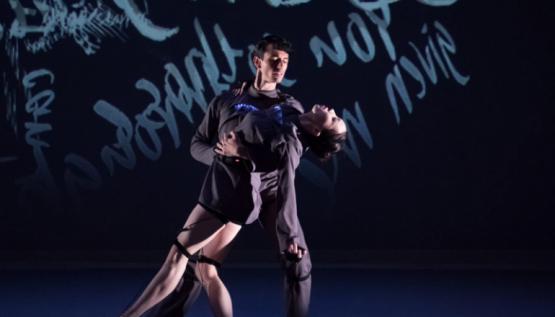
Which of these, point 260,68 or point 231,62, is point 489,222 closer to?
point 231,62

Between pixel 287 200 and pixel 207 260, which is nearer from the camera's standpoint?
pixel 287 200

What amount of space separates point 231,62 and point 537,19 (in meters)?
2.55

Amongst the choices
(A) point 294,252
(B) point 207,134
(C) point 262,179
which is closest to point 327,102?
(B) point 207,134

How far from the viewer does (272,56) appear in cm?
346

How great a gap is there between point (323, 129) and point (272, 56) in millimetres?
410

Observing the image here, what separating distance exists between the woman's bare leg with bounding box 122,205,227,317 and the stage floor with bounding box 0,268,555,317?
1.20 m

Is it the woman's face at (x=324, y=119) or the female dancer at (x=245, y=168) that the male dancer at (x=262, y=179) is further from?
the woman's face at (x=324, y=119)

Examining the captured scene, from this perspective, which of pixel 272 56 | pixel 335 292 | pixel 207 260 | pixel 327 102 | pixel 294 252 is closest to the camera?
pixel 294 252

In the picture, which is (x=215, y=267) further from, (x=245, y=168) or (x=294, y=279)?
(x=245, y=168)

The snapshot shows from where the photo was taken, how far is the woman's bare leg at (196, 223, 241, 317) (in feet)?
11.6

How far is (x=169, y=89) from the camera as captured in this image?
6.39m

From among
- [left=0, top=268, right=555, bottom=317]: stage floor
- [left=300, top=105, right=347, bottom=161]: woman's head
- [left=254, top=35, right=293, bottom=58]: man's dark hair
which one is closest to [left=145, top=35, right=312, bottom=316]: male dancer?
[left=254, top=35, right=293, bottom=58]: man's dark hair

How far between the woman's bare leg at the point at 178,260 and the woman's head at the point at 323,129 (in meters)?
0.56

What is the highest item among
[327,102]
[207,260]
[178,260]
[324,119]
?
[324,119]
